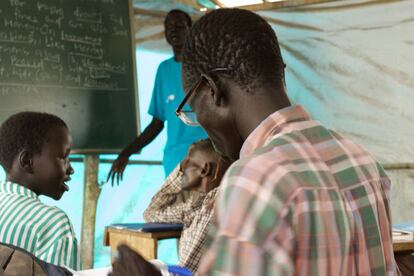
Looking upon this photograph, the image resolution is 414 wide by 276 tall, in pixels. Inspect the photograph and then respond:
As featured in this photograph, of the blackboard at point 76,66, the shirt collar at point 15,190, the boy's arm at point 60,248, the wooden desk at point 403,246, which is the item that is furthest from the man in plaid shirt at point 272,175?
the blackboard at point 76,66

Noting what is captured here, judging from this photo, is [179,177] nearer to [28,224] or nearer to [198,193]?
[198,193]

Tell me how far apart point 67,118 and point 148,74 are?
951 millimetres

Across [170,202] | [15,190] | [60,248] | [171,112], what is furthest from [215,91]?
[171,112]

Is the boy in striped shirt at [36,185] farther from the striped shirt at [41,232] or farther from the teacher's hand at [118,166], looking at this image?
the teacher's hand at [118,166]

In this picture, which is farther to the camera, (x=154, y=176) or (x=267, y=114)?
(x=154, y=176)

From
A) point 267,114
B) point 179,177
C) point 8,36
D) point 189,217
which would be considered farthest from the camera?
point 8,36

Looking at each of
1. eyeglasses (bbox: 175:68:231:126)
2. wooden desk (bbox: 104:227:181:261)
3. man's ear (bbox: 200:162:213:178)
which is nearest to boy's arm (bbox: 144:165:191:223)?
wooden desk (bbox: 104:227:181:261)

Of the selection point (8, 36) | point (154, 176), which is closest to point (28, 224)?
point (8, 36)

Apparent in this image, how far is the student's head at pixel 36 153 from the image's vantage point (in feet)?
7.48

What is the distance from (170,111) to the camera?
4398 millimetres

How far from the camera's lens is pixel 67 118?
4484 mm

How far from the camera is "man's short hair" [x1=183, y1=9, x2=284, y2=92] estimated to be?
998 millimetres

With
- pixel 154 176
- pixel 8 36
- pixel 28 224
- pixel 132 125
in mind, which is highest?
pixel 8 36

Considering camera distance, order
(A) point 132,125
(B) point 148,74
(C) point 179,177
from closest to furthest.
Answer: (C) point 179,177 < (A) point 132,125 < (B) point 148,74
